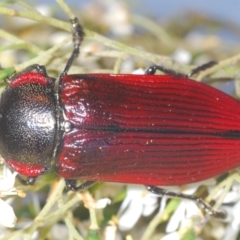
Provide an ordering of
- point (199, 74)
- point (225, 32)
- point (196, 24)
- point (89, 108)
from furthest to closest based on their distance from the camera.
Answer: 1. point (225, 32)
2. point (196, 24)
3. point (199, 74)
4. point (89, 108)

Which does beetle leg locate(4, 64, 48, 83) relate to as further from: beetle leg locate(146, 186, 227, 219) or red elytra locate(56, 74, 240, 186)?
beetle leg locate(146, 186, 227, 219)

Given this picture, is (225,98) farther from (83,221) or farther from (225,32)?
(225,32)

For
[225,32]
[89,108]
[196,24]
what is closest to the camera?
[89,108]

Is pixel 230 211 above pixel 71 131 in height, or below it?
below

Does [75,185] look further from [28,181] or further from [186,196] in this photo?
[186,196]

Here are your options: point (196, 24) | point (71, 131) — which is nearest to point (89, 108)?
point (71, 131)

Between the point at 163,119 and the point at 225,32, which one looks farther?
the point at 225,32

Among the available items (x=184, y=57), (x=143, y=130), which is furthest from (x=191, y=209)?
(x=184, y=57)

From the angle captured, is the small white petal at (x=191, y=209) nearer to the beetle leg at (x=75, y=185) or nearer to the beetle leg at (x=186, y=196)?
the beetle leg at (x=186, y=196)

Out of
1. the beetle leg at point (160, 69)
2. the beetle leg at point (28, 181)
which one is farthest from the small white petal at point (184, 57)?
the beetle leg at point (28, 181)
